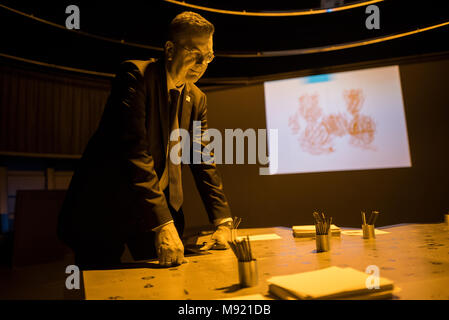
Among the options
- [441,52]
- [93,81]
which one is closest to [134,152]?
[93,81]

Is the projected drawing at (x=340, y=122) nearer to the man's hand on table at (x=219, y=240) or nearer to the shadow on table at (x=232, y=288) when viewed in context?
the man's hand on table at (x=219, y=240)

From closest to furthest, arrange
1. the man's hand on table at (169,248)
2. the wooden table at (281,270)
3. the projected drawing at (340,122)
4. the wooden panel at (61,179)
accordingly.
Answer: the wooden table at (281,270)
the man's hand on table at (169,248)
the projected drawing at (340,122)
the wooden panel at (61,179)

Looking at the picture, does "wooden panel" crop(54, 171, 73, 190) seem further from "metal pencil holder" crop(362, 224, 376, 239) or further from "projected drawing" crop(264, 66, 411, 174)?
"metal pencil holder" crop(362, 224, 376, 239)

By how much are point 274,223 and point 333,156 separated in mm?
1260

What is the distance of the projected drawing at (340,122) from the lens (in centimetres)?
396

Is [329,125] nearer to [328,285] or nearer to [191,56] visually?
[191,56]

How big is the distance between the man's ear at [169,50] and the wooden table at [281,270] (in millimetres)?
880

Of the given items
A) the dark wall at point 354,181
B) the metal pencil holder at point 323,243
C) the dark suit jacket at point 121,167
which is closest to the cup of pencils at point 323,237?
the metal pencil holder at point 323,243

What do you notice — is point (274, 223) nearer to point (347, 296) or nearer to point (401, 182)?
point (401, 182)

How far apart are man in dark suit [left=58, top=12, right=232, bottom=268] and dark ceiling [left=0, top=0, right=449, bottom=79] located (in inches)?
90.6

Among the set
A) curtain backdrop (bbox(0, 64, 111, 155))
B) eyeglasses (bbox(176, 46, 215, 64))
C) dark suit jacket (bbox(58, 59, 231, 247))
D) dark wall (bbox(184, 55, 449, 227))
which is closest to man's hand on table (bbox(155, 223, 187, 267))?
dark suit jacket (bbox(58, 59, 231, 247))

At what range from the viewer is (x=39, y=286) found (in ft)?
8.29

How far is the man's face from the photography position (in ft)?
4.32

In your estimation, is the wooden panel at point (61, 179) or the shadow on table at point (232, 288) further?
the wooden panel at point (61, 179)
